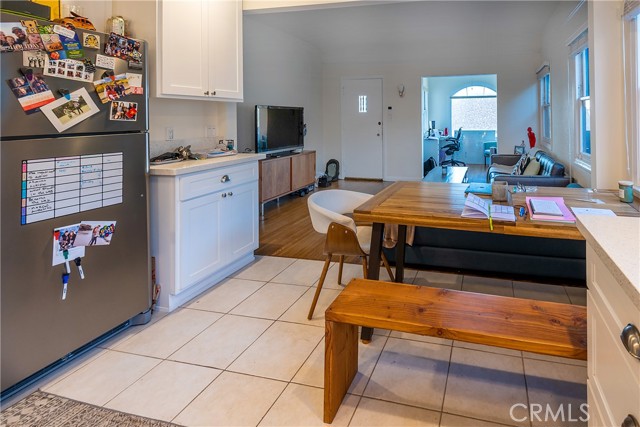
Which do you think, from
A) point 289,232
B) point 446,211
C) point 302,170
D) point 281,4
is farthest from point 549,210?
point 302,170

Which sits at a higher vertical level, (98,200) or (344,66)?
(344,66)

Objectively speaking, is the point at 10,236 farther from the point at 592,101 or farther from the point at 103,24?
the point at 592,101

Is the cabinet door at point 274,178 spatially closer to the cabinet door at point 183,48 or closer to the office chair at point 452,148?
the cabinet door at point 183,48

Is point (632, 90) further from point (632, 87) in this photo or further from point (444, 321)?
point (444, 321)

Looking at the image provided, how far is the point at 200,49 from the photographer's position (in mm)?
3230

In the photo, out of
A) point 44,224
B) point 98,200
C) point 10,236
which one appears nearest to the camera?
point 10,236

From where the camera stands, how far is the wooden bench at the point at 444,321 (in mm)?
1551

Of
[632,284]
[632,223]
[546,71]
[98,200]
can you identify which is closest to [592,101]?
[632,223]

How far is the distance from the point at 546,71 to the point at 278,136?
14.1ft

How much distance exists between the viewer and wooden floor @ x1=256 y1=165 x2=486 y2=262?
13.7ft

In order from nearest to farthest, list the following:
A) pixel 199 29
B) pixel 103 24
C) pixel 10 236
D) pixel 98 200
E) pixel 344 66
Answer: pixel 10 236 < pixel 98 200 < pixel 103 24 < pixel 199 29 < pixel 344 66

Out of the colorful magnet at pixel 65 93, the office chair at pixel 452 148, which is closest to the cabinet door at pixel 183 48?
the colorful magnet at pixel 65 93

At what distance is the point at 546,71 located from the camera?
270 inches

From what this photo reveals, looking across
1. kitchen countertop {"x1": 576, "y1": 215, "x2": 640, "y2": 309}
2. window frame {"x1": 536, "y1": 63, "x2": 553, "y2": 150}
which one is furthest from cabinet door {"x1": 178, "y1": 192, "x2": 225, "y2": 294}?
window frame {"x1": 536, "y1": 63, "x2": 553, "y2": 150}
